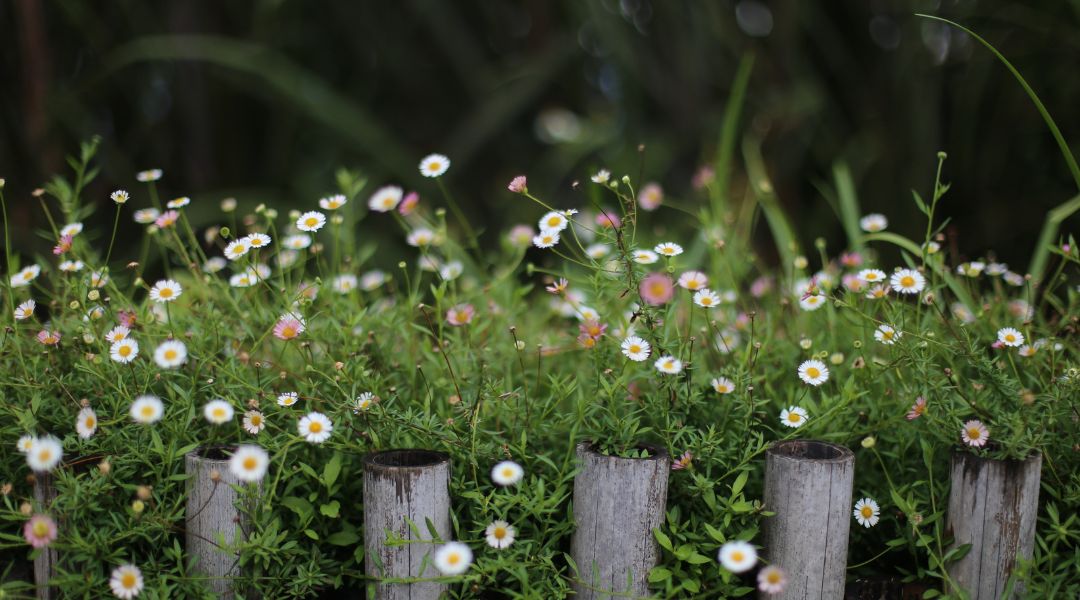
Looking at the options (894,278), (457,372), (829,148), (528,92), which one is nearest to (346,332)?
(457,372)

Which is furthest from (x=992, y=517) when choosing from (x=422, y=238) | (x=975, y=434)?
(x=422, y=238)

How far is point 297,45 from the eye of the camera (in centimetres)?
311

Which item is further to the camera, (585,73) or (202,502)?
(585,73)

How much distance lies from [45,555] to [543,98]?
2338mm

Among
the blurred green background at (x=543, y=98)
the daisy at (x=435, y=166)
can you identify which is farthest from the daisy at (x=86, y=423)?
the blurred green background at (x=543, y=98)

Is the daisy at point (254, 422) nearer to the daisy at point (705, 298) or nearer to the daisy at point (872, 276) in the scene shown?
the daisy at point (705, 298)

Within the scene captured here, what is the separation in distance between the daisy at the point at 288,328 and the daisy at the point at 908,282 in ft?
2.22

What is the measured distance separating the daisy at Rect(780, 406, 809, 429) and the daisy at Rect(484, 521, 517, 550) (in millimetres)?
325

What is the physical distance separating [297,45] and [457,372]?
8.02ft

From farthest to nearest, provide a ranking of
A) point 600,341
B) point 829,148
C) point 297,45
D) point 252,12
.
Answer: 1. point 297,45
2. point 252,12
3. point 829,148
4. point 600,341

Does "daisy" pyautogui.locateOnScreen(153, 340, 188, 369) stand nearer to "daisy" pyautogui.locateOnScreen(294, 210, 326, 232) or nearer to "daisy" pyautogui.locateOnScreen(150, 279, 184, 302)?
"daisy" pyautogui.locateOnScreen(150, 279, 184, 302)

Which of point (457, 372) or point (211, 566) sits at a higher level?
point (457, 372)

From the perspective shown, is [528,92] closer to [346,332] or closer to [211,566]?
[346,332]

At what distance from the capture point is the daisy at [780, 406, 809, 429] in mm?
928
